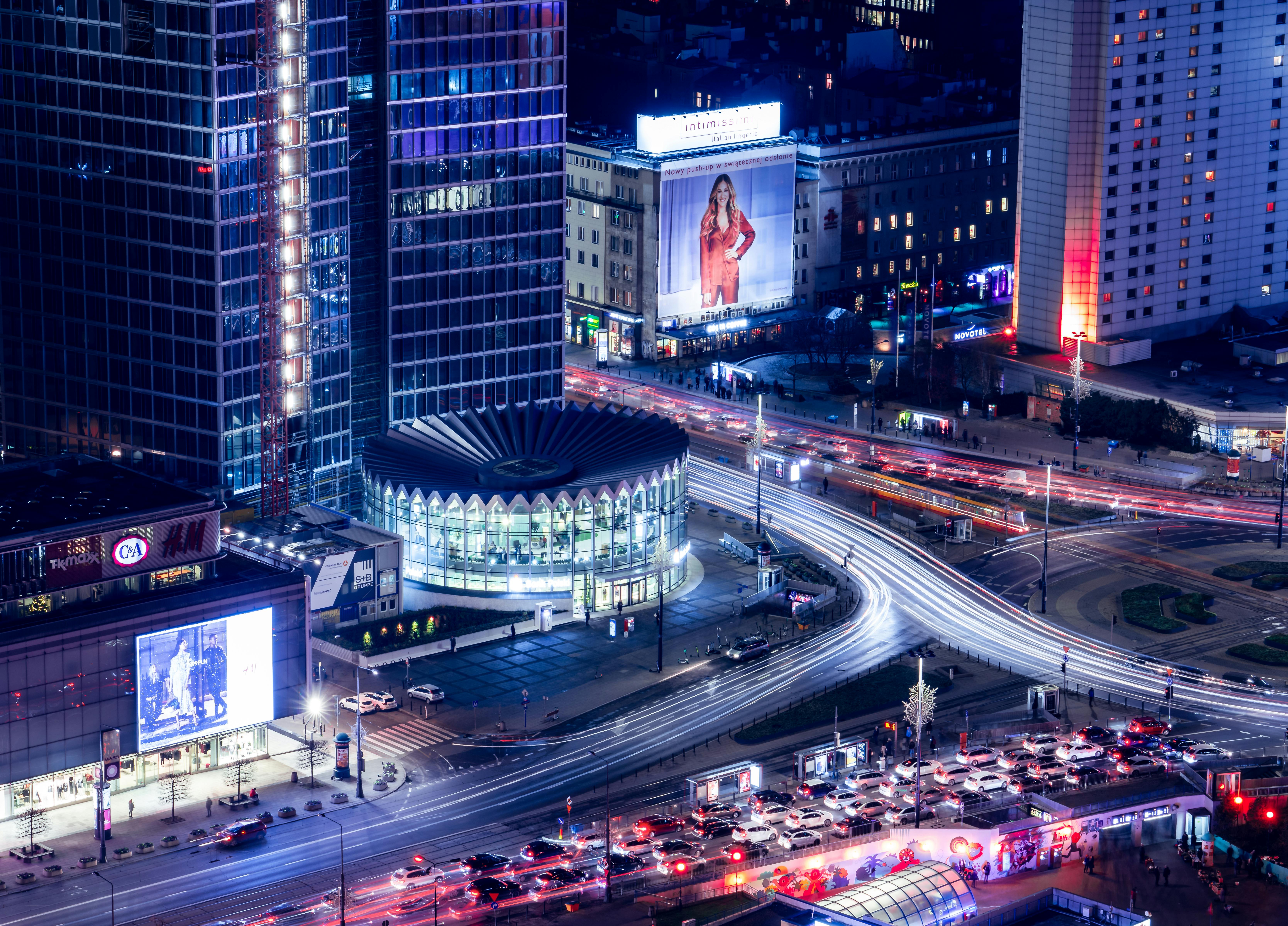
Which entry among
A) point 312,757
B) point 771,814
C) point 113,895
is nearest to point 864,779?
Result: point 771,814

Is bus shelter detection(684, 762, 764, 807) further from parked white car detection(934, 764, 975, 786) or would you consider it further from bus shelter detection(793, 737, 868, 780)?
parked white car detection(934, 764, 975, 786)

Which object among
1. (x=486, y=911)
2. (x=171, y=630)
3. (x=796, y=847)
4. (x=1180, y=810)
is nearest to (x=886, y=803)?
(x=796, y=847)

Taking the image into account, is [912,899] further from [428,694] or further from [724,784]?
[428,694]

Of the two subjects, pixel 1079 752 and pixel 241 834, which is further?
pixel 1079 752

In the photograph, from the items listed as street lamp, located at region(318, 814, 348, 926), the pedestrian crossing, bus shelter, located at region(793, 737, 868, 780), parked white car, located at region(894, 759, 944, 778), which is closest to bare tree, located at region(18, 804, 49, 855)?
street lamp, located at region(318, 814, 348, 926)

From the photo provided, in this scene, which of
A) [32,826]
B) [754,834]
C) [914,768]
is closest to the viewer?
[32,826]

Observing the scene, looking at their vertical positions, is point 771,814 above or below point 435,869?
above

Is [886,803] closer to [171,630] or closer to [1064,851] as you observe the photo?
[1064,851]

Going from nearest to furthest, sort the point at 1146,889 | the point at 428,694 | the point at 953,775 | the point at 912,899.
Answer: the point at 912,899, the point at 1146,889, the point at 953,775, the point at 428,694
